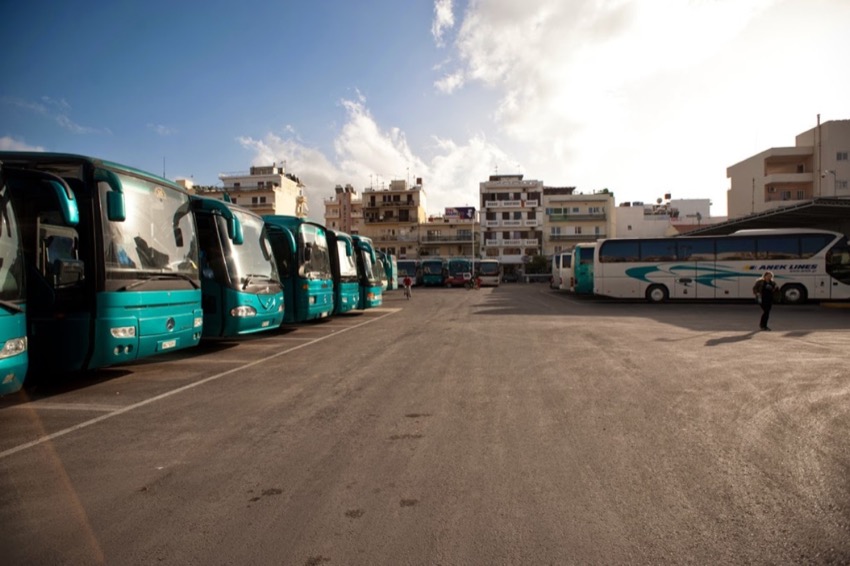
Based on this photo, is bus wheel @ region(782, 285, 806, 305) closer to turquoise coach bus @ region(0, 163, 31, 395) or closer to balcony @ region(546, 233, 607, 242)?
turquoise coach bus @ region(0, 163, 31, 395)

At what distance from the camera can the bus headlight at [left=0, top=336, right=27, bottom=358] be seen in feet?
17.8

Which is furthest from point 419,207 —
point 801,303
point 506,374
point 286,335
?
point 506,374

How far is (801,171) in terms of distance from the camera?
5519 cm

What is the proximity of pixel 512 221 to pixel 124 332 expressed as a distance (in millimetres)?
74893

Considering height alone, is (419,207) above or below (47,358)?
above

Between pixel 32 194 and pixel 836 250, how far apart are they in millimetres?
28612

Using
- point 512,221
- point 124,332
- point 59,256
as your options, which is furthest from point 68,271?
point 512,221

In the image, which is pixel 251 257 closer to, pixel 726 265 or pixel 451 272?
pixel 726 265

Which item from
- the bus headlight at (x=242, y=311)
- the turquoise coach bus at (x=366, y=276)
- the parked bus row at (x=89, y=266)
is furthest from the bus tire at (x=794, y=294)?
the parked bus row at (x=89, y=266)

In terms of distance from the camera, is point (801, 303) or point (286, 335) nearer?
point (286, 335)

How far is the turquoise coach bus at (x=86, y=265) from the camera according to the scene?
690 cm

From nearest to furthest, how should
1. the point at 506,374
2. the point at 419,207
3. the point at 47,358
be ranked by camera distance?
the point at 47,358 < the point at 506,374 < the point at 419,207

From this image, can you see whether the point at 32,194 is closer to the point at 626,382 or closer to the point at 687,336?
the point at 626,382

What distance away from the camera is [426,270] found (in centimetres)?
5594
